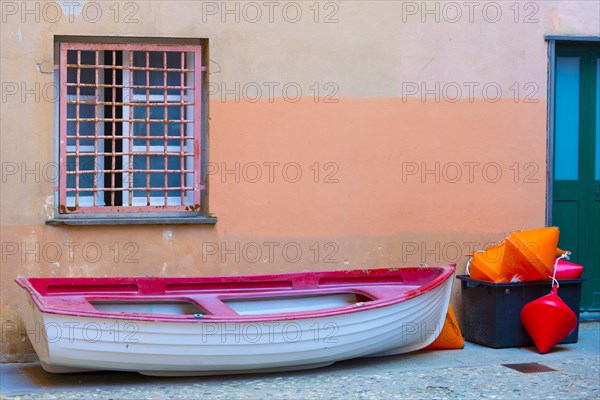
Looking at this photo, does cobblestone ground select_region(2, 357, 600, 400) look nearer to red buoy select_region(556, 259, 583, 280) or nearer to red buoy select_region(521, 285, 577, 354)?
red buoy select_region(521, 285, 577, 354)

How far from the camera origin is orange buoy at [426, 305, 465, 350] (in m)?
8.92

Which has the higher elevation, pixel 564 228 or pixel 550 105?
pixel 550 105

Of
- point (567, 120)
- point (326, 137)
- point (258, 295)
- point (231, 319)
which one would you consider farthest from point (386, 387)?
point (567, 120)

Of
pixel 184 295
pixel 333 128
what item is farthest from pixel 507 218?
pixel 184 295

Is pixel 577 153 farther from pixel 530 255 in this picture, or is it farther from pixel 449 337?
pixel 449 337

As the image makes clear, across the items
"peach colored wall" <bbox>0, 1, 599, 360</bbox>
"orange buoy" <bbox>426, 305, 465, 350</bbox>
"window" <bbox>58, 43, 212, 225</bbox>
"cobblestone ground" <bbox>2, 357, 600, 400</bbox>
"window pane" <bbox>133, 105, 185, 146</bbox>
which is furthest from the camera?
"orange buoy" <bbox>426, 305, 465, 350</bbox>

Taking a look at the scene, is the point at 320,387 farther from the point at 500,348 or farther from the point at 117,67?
the point at 117,67

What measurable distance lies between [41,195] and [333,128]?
2.63m

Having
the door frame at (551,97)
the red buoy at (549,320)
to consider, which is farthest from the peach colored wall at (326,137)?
the red buoy at (549,320)

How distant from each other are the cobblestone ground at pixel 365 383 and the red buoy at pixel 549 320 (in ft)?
0.65

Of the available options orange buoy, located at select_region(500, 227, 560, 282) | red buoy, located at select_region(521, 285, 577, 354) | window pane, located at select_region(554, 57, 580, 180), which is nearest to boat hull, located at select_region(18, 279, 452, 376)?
orange buoy, located at select_region(500, 227, 560, 282)

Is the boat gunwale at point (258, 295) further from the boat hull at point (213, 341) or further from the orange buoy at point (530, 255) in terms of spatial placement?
the orange buoy at point (530, 255)

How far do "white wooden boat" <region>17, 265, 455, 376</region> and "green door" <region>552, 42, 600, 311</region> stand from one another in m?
1.86

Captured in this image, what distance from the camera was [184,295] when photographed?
325 inches
